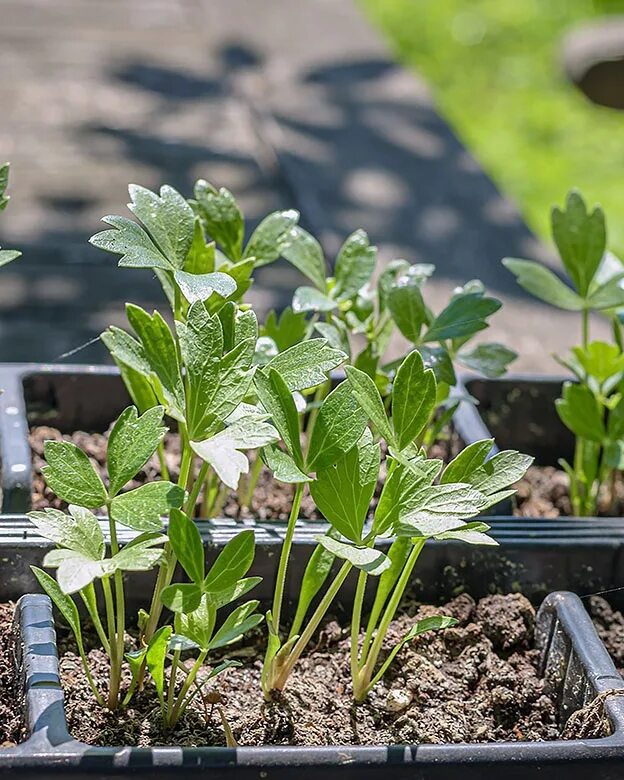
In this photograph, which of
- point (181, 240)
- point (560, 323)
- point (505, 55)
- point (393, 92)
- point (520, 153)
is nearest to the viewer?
point (181, 240)

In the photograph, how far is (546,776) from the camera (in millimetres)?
938

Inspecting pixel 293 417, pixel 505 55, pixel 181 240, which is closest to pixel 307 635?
pixel 293 417

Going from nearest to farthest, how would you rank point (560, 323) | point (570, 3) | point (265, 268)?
point (560, 323)
point (265, 268)
point (570, 3)

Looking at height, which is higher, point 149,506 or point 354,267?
point 354,267

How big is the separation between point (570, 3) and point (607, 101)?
140 cm

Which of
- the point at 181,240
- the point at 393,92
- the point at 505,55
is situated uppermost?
the point at 505,55

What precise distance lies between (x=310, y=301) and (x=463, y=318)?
0.15 metres

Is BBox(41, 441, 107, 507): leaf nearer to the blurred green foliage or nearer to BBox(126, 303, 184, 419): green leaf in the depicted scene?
BBox(126, 303, 184, 419): green leaf

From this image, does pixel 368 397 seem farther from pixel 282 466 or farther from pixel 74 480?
pixel 74 480

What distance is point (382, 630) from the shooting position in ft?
3.48

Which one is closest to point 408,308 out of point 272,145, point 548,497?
point 548,497

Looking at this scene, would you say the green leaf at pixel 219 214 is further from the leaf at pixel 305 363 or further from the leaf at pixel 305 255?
the leaf at pixel 305 363

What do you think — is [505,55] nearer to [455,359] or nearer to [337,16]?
[337,16]

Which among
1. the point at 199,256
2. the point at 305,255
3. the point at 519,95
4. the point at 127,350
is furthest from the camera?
the point at 519,95
